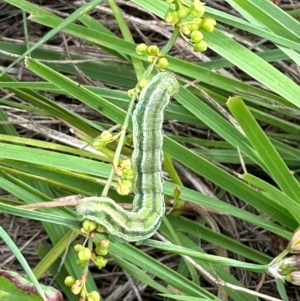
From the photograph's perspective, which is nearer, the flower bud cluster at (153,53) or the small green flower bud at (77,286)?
the small green flower bud at (77,286)

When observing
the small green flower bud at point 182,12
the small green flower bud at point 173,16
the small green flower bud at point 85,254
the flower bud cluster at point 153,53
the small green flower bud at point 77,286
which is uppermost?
the small green flower bud at point 182,12

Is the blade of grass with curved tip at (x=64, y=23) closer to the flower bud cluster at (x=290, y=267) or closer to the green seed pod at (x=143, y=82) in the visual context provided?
the green seed pod at (x=143, y=82)

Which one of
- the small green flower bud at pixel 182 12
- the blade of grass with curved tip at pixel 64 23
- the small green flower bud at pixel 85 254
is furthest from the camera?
the blade of grass with curved tip at pixel 64 23

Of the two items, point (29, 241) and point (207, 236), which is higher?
point (207, 236)

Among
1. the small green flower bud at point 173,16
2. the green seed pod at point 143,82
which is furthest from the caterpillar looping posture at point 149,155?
the small green flower bud at point 173,16

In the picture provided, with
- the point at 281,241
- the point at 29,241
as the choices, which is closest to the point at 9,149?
the point at 29,241

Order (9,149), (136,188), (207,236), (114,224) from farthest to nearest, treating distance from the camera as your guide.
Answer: (207,236) → (9,149) → (136,188) → (114,224)

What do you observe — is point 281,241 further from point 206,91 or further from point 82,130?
point 82,130

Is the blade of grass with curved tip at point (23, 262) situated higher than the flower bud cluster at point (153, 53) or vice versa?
the flower bud cluster at point (153, 53)

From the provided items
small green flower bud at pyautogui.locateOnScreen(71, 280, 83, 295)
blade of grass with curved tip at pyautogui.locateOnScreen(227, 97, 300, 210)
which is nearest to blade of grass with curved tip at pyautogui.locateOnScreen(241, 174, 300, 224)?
blade of grass with curved tip at pyautogui.locateOnScreen(227, 97, 300, 210)
